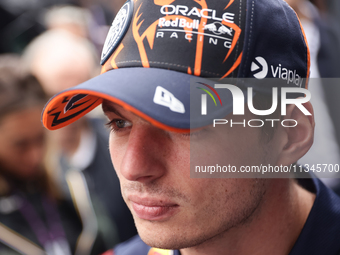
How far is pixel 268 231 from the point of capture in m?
1.20

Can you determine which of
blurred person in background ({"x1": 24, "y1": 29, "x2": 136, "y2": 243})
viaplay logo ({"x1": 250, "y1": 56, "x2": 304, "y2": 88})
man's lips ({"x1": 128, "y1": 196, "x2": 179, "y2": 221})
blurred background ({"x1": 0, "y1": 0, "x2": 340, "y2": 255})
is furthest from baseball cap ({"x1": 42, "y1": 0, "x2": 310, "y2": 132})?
blurred person in background ({"x1": 24, "y1": 29, "x2": 136, "y2": 243})

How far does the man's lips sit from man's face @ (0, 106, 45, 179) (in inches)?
55.0

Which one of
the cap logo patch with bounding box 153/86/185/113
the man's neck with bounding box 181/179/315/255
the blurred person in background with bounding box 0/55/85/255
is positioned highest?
the cap logo patch with bounding box 153/86/185/113

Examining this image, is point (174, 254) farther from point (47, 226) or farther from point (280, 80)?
point (47, 226)

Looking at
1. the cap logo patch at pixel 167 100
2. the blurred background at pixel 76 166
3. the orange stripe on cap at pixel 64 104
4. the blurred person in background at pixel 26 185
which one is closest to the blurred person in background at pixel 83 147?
the blurred background at pixel 76 166

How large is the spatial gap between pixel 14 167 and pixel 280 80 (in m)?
1.79

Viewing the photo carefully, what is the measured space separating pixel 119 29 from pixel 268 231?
0.83 m

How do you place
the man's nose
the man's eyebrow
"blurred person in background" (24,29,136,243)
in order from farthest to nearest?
1. "blurred person in background" (24,29,136,243)
2. the man's eyebrow
3. the man's nose

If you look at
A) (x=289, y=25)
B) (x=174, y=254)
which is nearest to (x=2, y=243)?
(x=174, y=254)

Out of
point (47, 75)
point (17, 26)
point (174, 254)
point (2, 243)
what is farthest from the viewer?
point (17, 26)

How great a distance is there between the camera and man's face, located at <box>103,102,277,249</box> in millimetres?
1018

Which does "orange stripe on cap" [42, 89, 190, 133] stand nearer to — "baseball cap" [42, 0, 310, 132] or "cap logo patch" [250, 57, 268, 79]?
"baseball cap" [42, 0, 310, 132]

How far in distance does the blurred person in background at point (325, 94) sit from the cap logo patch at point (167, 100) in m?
1.40

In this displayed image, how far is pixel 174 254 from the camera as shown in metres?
1.40
